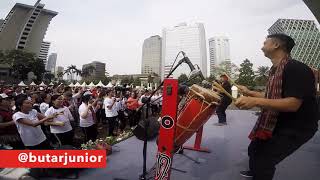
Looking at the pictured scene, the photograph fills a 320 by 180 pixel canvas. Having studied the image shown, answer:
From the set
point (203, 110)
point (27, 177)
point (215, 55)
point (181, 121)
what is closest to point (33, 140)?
point (27, 177)

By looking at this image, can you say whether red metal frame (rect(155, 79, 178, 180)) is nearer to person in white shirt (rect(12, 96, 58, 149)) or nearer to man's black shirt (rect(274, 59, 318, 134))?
man's black shirt (rect(274, 59, 318, 134))

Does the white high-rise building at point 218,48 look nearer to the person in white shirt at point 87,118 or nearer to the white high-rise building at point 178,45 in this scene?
the white high-rise building at point 178,45

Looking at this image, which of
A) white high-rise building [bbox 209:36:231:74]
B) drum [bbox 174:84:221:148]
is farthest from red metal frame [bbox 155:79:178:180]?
white high-rise building [bbox 209:36:231:74]

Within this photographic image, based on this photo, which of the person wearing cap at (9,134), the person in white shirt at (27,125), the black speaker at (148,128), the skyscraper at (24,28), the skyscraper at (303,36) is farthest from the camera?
the skyscraper at (24,28)

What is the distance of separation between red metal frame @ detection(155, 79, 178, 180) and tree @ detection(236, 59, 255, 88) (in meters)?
45.2

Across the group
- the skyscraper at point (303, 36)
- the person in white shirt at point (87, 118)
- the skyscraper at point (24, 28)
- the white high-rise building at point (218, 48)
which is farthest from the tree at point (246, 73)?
the skyscraper at point (24, 28)

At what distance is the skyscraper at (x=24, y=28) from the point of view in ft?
366

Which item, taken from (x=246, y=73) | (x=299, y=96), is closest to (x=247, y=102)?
(x=299, y=96)

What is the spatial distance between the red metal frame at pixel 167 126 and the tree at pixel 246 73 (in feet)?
148

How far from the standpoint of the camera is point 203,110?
11.7 ft

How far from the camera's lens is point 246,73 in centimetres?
4878

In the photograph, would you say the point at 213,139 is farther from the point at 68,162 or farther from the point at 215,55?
the point at 215,55

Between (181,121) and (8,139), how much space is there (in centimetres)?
336

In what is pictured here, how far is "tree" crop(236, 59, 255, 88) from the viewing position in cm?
4657
